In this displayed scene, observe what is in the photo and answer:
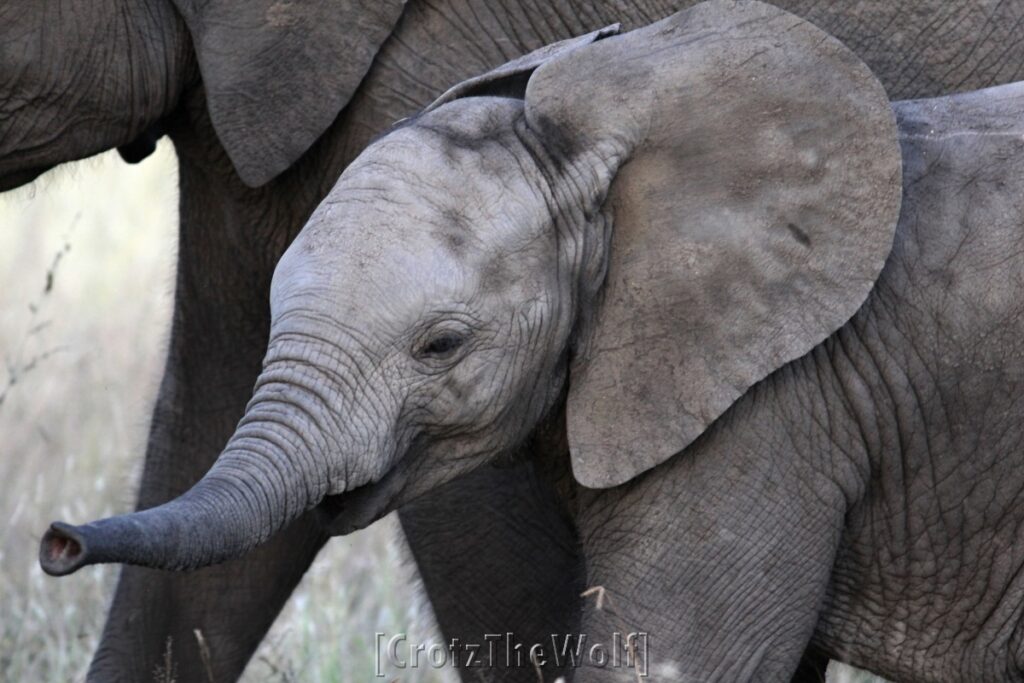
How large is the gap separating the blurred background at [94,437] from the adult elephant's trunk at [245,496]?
56.1 inches

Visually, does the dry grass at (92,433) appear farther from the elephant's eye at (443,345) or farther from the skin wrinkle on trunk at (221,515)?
the skin wrinkle on trunk at (221,515)

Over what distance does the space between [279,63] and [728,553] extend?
1391 millimetres

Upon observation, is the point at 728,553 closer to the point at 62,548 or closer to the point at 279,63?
the point at 62,548

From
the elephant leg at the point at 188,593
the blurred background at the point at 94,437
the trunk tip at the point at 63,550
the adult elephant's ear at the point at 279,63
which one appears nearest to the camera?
the trunk tip at the point at 63,550

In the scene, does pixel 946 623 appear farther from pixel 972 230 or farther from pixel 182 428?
pixel 182 428

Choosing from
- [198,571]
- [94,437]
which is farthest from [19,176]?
[94,437]

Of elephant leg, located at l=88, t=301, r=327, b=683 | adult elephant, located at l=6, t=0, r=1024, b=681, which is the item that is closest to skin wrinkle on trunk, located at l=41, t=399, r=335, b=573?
adult elephant, located at l=6, t=0, r=1024, b=681

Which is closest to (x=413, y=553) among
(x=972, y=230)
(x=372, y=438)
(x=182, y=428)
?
(x=182, y=428)

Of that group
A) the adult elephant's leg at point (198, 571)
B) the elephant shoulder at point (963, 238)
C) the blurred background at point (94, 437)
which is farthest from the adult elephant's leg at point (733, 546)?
the adult elephant's leg at point (198, 571)

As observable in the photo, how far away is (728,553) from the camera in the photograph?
13.3ft

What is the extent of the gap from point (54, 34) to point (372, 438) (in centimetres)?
134

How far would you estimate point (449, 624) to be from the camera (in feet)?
16.5

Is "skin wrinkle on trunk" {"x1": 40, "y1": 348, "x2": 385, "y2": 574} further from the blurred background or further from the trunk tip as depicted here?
the blurred background

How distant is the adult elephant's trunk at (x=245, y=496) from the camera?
137 inches
